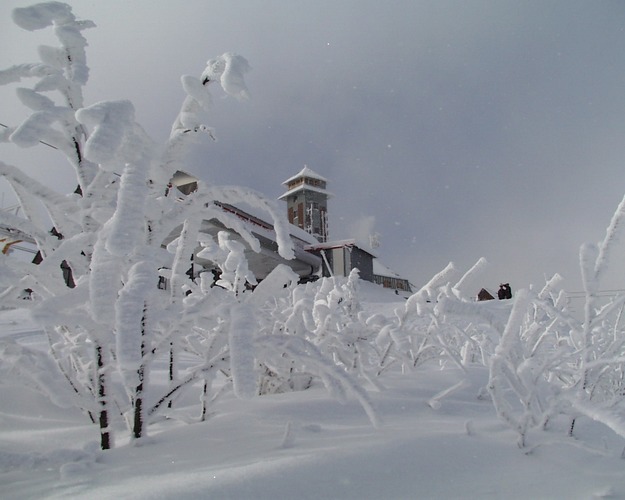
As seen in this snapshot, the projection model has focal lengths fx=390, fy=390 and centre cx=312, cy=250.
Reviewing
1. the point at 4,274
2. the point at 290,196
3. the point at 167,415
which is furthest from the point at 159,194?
the point at 290,196

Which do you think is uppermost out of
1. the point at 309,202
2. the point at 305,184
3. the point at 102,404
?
the point at 305,184

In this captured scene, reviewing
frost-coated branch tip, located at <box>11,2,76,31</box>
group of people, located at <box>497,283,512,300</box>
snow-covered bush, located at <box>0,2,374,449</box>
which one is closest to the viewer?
snow-covered bush, located at <box>0,2,374,449</box>

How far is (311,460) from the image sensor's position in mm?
1089

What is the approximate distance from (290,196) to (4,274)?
32385 mm

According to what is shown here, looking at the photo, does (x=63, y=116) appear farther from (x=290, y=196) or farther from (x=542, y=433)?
(x=290, y=196)

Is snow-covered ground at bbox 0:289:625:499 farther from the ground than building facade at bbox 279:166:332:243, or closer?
closer

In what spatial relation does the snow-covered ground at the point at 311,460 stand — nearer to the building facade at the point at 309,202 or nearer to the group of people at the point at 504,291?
the group of people at the point at 504,291

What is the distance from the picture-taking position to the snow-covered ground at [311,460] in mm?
974

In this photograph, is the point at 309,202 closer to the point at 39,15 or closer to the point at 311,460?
the point at 39,15

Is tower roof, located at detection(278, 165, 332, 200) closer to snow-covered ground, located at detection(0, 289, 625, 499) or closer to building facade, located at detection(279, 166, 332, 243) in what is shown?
building facade, located at detection(279, 166, 332, 243)

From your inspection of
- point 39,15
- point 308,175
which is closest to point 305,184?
point 308,175

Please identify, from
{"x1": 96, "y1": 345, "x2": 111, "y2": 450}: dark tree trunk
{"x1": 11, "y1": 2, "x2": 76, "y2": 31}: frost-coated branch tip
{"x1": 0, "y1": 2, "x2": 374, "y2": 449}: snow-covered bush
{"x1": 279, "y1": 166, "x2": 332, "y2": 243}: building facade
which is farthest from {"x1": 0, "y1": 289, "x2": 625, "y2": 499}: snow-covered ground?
{"x1": 279, "y1": 166, "x2": 332, "y2": 243}: building facade

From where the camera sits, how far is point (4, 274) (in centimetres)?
112

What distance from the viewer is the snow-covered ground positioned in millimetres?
974
